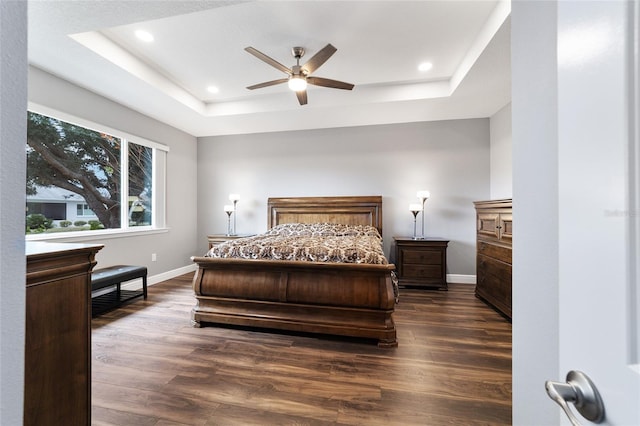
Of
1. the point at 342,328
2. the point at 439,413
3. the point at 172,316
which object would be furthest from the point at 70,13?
the point at 439,413

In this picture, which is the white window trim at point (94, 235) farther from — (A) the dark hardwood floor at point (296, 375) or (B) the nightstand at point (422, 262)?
(B) the nightstand at point (422, 262)

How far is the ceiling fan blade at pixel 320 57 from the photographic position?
7.38ft

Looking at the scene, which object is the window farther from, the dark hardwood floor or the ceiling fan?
the ceiling fan

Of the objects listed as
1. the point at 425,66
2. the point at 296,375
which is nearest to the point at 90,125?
the point at 296,375

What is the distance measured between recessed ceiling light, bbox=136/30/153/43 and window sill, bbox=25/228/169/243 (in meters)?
2.26

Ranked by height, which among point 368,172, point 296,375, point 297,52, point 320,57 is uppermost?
point 297,52

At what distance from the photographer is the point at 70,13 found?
1.95 meters

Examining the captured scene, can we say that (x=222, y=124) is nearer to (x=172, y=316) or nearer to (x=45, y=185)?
(x=45, y=185)

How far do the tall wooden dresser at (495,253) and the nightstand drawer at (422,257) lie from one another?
0.52 m

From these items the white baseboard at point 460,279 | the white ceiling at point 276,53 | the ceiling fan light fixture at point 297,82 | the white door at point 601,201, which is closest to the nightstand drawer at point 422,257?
the white baseboard at point 460,279

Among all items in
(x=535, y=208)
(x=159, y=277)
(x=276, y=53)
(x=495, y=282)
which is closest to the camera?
(x=535, y=208)

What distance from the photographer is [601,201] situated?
367 mm

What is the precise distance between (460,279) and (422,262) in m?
0.87

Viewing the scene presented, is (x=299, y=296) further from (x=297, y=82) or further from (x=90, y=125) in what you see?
(x=90, y=125)
